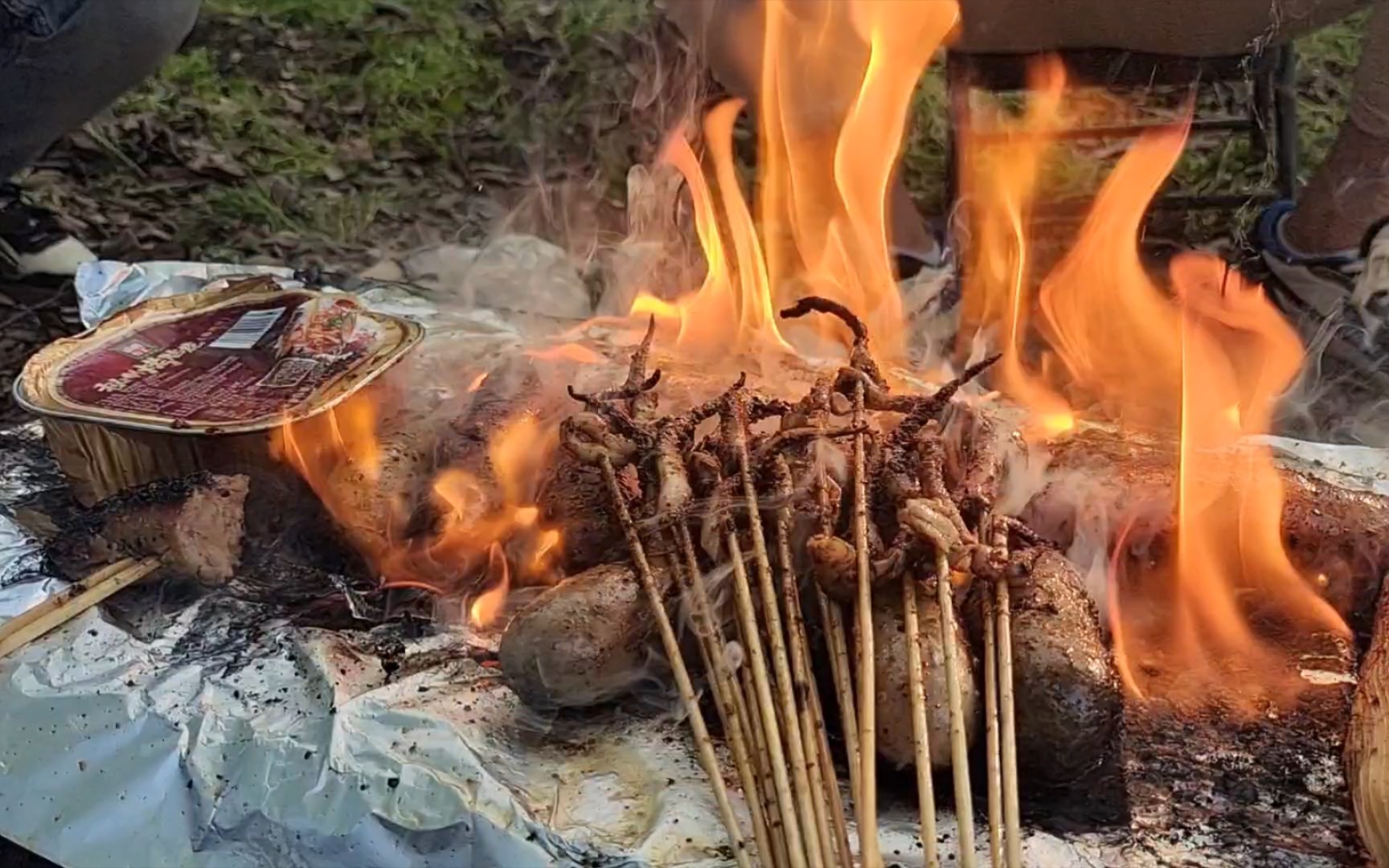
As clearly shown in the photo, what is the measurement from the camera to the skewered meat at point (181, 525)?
8.36 feet

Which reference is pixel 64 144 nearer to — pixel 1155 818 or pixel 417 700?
pixel 417 700

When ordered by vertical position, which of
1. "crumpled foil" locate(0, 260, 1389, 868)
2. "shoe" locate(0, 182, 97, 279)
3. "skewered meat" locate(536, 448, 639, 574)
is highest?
"shoe" locate(0, 182, 97, 279)

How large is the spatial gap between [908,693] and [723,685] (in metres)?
0.31

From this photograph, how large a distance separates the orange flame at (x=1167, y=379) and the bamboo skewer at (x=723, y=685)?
0.83m

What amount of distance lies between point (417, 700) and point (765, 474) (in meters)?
0.78

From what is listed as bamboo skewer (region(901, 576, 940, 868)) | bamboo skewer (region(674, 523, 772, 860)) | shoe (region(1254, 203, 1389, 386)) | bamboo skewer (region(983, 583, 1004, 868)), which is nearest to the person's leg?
bamboo skewer (region(674, 523, 772, 860))

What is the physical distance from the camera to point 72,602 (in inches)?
97.3

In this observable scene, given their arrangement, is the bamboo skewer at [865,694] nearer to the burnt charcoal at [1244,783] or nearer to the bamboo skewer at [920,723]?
the bamboo skewer at [920,723]

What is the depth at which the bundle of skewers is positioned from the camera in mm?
1937

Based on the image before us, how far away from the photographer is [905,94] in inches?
146

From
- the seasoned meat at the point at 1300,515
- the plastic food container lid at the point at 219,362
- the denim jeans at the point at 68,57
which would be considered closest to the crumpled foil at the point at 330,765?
the plastic food container lid at the point at 219,362

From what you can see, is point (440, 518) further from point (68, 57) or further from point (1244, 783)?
point (68, 57)

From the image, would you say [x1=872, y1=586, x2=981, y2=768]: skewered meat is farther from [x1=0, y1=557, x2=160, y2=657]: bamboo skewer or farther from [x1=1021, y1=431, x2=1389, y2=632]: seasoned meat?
[x1=0, y1=557, x2=160, y2=657]: bamboo skewer

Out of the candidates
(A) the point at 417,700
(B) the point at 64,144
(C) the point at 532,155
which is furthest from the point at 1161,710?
(B) the point at 64,144
